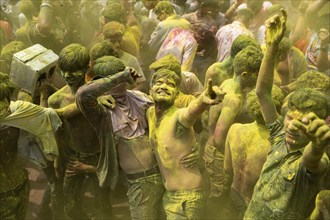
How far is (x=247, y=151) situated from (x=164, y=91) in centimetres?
85

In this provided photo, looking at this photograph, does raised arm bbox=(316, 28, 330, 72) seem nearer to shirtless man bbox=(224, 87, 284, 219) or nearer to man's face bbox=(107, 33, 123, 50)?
shirtless man bbox=(224, 87, 284, 219)

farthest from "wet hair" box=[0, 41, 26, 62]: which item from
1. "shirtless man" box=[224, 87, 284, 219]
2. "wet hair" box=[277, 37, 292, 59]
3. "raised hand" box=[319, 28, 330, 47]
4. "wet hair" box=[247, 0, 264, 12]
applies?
"wet hair" box=[247, 0, 264, 12]

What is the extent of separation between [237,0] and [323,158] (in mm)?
4997

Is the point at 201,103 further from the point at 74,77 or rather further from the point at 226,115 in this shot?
the point at 74,77

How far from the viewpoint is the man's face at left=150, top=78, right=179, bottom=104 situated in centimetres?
349

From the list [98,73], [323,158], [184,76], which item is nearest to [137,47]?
[184,76]

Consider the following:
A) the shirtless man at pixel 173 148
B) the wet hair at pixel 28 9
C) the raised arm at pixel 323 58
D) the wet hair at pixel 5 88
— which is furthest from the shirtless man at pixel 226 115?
the wet hair at pixel 28 9

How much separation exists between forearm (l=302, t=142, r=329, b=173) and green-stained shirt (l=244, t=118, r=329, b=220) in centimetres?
5

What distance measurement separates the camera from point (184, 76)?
4.59 meters

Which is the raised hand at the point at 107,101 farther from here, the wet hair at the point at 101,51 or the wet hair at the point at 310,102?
the wet hair at the point at 310,102

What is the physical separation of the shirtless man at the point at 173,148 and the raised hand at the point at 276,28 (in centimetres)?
84

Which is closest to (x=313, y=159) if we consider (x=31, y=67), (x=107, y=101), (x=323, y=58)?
(x=107, y=101)

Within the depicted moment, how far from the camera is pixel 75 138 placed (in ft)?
13.5

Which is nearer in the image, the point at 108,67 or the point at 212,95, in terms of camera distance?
the point at 212,95
